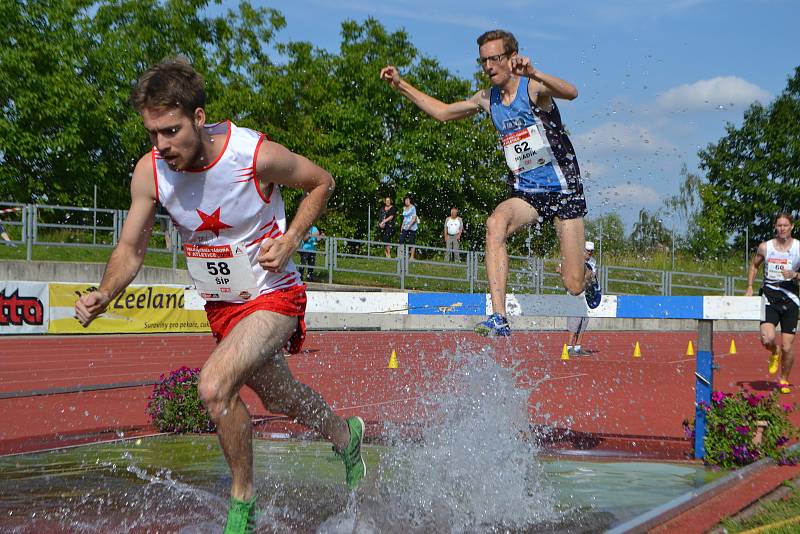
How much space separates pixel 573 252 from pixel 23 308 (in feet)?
47.4

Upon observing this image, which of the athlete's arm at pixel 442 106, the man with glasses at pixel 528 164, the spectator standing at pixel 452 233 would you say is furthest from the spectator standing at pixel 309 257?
the man with glasses at pixel 528 164

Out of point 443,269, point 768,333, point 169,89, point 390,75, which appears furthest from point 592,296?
point 443,269

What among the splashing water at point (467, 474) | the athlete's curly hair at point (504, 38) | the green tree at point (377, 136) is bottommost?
the splashing water at point (467, 474)

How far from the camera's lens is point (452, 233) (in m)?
24.9

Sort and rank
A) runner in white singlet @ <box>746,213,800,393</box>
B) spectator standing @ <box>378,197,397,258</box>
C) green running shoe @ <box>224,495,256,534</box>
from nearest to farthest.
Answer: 1. green running shoe @ <box>224,495,256,534</box>
2. runner in white singlet @ <box>746,213,800,393</box>
3. spectator standing @ <box>378,197,397,258</box>

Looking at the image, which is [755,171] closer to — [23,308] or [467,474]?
[23,308]

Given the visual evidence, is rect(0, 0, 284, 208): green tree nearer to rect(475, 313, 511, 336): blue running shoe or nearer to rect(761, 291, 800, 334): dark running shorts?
rect(761, 291, 800, 334): dark running shorts

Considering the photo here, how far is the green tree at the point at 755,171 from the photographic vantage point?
40.5 meters

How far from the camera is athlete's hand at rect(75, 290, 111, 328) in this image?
3979 mm

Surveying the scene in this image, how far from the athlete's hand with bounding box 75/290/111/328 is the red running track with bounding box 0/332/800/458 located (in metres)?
2.61

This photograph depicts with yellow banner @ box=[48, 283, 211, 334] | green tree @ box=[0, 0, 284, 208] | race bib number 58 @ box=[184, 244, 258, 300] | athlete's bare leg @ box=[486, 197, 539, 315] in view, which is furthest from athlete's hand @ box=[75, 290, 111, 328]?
green tree @ box=[0, 0, 284, 208]

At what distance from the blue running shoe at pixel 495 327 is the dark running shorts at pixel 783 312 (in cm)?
623

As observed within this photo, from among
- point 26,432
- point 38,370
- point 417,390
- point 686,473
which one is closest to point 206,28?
point 38,370

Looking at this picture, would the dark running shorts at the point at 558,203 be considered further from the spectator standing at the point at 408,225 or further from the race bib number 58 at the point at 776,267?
the spectator standing at the point at 408,225
